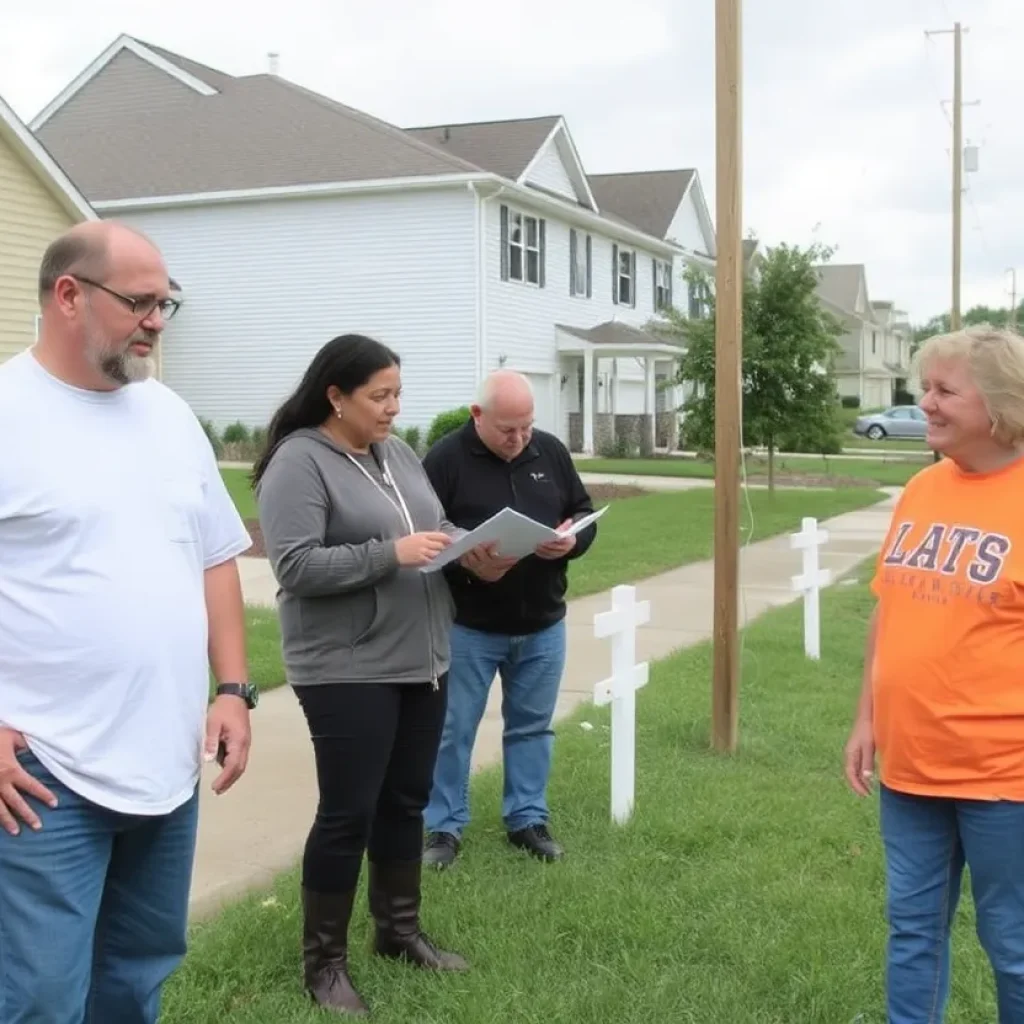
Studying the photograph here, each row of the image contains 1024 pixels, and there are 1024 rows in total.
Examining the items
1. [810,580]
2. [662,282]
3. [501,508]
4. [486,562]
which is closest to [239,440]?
[662,282]

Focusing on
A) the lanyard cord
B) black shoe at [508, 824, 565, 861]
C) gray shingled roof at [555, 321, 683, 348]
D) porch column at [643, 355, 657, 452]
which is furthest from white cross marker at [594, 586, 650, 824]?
porch column at [643, 355, 657, 452]

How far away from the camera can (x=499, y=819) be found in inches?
202

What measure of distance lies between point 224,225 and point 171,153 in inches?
116

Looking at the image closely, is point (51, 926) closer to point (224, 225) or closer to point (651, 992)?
point (651, 992)

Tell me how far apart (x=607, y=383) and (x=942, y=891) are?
95.0ft

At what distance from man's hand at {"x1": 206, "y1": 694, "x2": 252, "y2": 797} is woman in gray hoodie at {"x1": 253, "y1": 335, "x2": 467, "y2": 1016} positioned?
63 centimetres

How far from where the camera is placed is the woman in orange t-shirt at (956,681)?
9.24 feet

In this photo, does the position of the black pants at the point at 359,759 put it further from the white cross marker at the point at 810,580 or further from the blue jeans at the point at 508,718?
the white cross marker at the point at 810,580

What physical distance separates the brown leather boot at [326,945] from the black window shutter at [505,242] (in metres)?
22.8

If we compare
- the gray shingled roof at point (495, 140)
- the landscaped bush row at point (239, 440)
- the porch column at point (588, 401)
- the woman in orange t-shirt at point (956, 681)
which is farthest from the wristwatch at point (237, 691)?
the porch column at point (588, 401)

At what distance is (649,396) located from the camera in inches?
1241

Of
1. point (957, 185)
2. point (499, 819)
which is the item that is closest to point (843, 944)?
point (499, 819)

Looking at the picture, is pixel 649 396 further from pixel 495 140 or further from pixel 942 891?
pixel 942 891

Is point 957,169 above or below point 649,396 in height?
above
